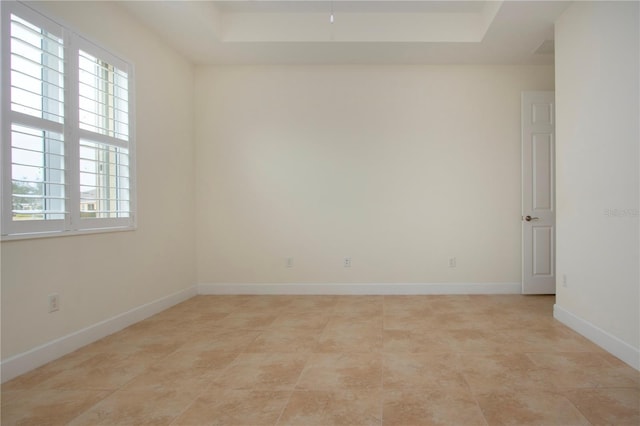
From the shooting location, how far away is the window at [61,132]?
7.53ft

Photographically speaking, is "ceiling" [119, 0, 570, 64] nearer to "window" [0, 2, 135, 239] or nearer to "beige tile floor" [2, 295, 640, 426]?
"window" [0, 2, 135, 239]

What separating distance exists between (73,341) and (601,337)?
4.00 metres

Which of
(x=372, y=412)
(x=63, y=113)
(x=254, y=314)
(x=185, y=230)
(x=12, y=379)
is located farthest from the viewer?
(x=185, y=230)

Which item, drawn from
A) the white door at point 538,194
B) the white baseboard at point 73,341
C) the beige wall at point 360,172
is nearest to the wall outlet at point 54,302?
the white baseboard at point 73,341

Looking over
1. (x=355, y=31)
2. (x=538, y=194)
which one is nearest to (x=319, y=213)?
(x=355, y=31)

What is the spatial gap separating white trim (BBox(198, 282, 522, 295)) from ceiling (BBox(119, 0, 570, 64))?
108 inches

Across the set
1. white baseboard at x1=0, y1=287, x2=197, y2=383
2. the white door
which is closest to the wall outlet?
white baseboard at x1=0, y1=287, x2=197, y2=383

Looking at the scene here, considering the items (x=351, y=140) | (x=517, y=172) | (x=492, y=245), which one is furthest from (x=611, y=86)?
(x=351, y=140)

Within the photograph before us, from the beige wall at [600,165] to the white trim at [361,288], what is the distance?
1.10 meters

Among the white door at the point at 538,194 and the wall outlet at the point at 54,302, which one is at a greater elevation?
the white door at the point at 538,194

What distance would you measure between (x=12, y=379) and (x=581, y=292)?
4.21m

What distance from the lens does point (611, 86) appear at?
2674 mm

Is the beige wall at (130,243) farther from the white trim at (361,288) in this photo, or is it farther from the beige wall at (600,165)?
the beige wall at (600,165)

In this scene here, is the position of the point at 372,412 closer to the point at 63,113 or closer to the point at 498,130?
the point at 63,113
